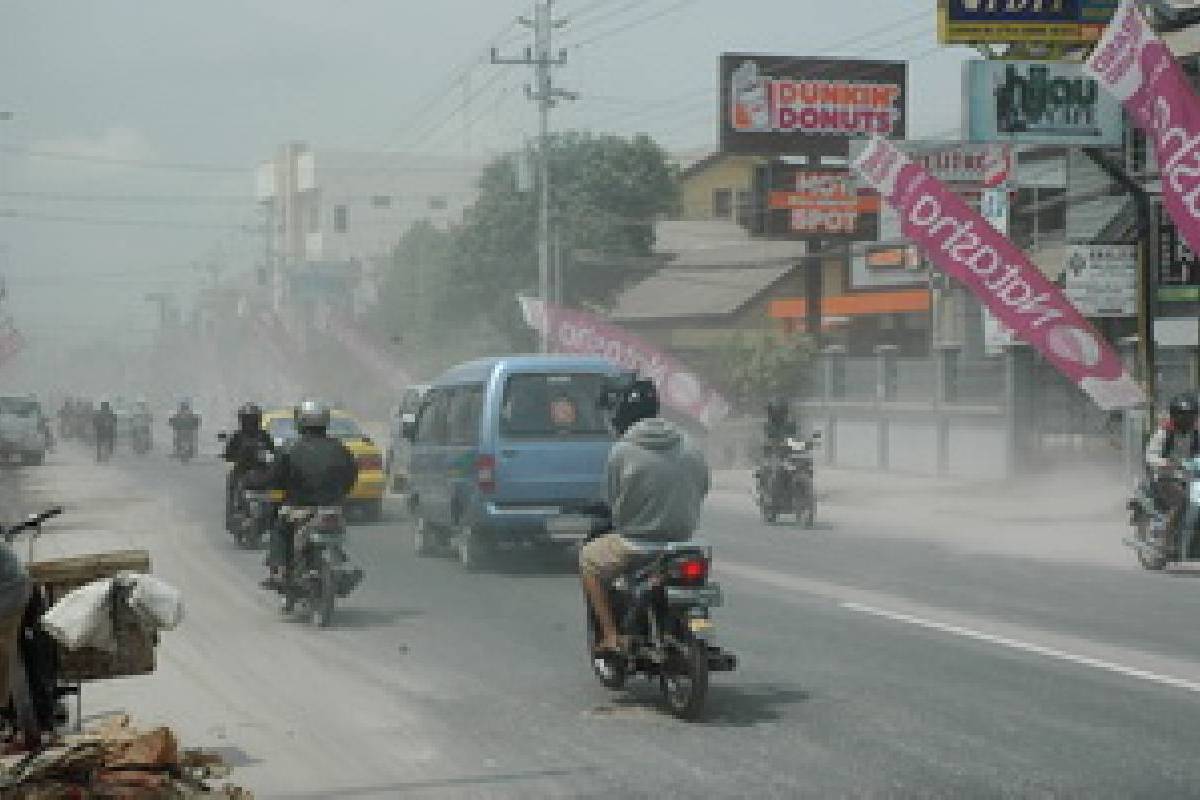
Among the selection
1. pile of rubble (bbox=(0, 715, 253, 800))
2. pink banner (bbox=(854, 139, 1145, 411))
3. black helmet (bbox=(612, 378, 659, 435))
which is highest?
pink banner (bbox=(854, 139, 1145, 411))

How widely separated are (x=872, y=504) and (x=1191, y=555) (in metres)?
11.5

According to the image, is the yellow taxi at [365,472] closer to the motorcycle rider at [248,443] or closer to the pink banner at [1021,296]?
the motorcycle rider at [248,443]

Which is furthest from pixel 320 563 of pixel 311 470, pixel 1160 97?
pixel 1160 97

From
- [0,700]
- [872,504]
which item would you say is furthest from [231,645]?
[872,504]

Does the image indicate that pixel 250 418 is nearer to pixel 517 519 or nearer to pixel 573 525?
pixel 517 519

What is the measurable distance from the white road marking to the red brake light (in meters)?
2.92

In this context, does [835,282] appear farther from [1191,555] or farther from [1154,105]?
[1191,555]

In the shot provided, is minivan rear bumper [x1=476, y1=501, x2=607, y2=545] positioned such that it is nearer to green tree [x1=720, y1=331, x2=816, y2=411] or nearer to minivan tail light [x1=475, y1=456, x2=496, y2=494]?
minivan tail light [x1=475, y1=456, x2=496, y2=494]

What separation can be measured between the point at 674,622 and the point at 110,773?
334cm

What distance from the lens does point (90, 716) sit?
892cm

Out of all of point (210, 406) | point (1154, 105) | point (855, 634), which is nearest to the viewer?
point (855, 634)

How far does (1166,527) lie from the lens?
1606 cm

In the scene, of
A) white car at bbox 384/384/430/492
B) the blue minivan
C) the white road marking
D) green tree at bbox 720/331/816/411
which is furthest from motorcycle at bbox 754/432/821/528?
green tree at bbox 720/331/816/411

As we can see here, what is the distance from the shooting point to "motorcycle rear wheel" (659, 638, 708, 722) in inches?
338
